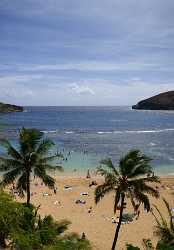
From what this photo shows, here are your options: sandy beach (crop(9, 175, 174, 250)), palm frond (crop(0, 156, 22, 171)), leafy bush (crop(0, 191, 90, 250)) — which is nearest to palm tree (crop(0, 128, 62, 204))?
palm frond (crop(0, 156, 22, 171))

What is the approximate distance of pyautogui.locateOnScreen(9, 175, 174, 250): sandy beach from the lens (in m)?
28.0

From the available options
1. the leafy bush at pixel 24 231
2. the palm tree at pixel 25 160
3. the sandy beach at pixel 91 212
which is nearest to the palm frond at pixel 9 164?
the palm tree at pixel 25 160

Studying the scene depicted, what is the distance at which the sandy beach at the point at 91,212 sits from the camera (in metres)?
28.0

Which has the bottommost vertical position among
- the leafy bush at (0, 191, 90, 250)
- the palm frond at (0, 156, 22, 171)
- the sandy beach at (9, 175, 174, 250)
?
the sandy beach at (9, 175, 174, 250)

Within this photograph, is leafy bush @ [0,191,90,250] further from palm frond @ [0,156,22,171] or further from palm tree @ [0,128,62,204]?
palm frond @ [0,156,22,171]

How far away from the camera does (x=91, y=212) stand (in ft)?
112

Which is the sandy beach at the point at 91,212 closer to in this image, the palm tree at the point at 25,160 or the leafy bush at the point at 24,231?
the palm tree at the point at 25,160

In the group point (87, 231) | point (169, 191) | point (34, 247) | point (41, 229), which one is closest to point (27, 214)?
point (41, 229)

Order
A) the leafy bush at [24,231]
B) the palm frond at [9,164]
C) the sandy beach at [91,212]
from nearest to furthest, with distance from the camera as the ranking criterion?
the leafy bush at [24,231], the palm frond at [9,164], the sandy beach at [91,212]

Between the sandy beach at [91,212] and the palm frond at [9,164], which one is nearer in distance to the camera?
the palm frond at [9,164]

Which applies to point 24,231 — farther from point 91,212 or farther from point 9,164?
point 91,212

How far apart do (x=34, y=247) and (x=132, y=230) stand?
15513 mm

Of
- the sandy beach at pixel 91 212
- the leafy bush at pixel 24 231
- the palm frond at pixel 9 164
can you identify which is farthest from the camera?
the sandy beach at pixel 91 212

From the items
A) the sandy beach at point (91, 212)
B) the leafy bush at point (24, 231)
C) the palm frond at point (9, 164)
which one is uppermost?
the palm frond at point (9, 164)
